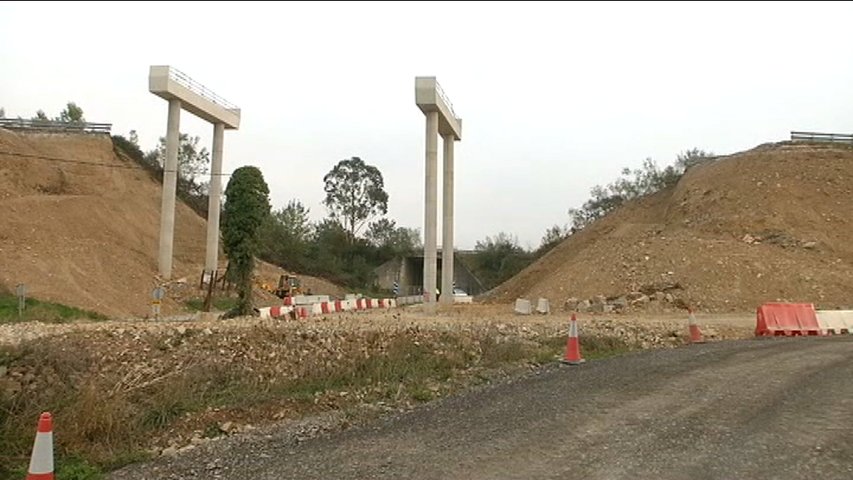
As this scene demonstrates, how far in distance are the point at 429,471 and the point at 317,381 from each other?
4.53 metres

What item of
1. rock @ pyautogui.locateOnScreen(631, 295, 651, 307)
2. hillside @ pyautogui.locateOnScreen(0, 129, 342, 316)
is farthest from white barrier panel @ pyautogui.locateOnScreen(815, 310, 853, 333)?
hillside @ pyautogui.locateOnScreen(0, 129, 342, 316)

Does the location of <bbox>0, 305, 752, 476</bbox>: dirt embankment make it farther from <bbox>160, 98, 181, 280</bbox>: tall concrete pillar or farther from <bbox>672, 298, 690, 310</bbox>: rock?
<bbox>160, 98, 181, 280</bbox>: tall concrete pillar

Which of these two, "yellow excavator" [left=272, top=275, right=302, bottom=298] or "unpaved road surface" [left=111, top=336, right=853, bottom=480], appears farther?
"yellow excavator" [left=272, top=275, right=302, bottom=298]

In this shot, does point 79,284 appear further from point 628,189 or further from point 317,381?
point 628,189

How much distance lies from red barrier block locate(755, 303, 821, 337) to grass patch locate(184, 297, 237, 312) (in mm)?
22883

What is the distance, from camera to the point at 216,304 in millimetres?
34531

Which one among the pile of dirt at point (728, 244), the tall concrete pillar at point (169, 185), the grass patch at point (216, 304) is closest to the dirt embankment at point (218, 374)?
the pile of dirt at point (728, 244)

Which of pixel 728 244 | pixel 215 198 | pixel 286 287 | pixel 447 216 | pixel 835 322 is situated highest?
pixel 215 198

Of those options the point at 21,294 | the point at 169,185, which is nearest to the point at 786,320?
the point at 21,294

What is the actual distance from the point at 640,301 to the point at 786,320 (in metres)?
9.63

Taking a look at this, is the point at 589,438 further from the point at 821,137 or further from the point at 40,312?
the point at 821,137

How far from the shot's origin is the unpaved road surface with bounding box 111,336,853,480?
19.3 feet

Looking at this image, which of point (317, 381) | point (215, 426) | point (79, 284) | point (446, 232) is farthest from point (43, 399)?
point (446, 232)

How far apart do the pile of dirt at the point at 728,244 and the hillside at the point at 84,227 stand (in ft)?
63.8
